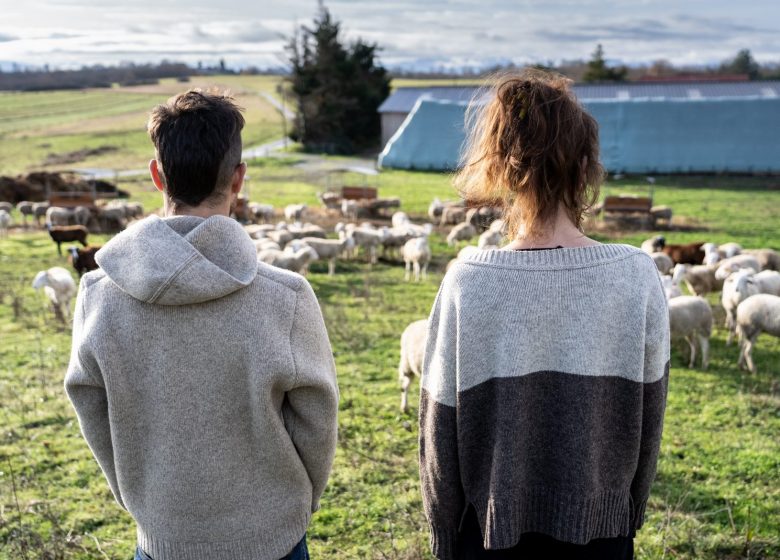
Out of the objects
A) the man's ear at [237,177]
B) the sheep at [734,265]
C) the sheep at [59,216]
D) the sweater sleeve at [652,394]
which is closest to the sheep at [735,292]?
the sheep at [734,265]

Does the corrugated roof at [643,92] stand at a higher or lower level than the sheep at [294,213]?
higher

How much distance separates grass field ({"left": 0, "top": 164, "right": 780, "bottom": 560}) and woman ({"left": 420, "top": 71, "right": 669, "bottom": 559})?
8.49ft

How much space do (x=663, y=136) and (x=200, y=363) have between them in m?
41.7

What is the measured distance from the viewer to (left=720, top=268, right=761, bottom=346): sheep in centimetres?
1055

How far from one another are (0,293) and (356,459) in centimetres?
1141

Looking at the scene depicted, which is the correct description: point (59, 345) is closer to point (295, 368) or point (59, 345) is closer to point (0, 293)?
point (0, 293)

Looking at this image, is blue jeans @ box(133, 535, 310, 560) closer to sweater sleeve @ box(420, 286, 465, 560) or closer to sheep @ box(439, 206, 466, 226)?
sweater sleeve @ box(420, 286, 465, 560)

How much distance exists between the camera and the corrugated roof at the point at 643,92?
46.5 metres

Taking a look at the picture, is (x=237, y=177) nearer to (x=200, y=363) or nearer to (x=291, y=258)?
(x=200, y=363)

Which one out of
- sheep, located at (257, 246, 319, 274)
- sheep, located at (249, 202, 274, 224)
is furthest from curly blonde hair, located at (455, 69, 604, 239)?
sheep, located at (249, 202, 274, 224)

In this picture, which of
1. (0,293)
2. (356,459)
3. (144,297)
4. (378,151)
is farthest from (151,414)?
(378,151)

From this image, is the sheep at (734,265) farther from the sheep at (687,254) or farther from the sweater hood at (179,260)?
the sweater hood at (179,260)

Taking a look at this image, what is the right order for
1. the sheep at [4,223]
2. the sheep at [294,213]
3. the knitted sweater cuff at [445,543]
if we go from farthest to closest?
the sheep at [294,213]
the sheep at [4,223]
the knitted sweater cuff at [445,543]

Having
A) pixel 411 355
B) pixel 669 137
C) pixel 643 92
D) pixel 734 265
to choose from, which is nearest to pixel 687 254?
pixel 734 265
